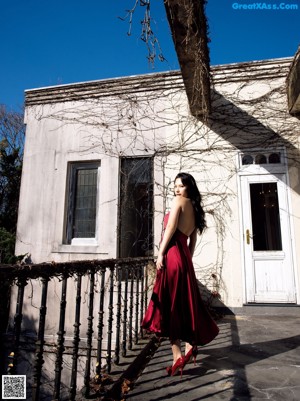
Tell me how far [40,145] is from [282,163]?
496cm

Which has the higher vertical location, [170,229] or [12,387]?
[170,229]

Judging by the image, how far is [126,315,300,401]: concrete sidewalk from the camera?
6.19 feet

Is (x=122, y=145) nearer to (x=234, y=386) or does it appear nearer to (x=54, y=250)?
(x=54, y=250)

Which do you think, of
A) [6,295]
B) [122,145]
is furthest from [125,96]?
[6,295]

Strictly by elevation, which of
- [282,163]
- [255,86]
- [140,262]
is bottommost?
[140,262]

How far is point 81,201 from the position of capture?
227 inches

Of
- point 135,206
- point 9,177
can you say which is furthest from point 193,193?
point 9,177

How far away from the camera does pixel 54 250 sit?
552 cm

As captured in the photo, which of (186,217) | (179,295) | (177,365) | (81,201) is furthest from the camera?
(81,201)

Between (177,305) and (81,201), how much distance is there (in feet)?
13.0

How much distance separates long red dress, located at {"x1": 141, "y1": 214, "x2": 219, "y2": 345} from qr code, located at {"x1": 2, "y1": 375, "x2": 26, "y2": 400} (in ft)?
3.35

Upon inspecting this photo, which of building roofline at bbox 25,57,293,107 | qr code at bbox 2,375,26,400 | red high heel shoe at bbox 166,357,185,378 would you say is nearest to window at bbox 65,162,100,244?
building roofline at bbox 25,57,293,107

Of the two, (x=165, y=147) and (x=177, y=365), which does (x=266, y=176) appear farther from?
(x=177, y=365)

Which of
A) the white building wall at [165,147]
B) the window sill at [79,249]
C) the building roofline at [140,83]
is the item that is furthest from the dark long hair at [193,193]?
the building roofline at [140,83]
